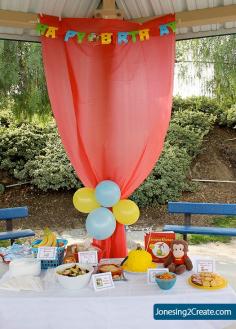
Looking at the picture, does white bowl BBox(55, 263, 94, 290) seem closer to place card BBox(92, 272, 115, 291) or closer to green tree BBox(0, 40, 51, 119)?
place card BBox(92, 272, 115, 291)

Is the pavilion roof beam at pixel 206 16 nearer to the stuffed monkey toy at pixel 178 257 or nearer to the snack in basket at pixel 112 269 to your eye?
the stuffed monkey toy at pixel 178 257

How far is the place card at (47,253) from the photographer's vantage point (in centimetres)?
268

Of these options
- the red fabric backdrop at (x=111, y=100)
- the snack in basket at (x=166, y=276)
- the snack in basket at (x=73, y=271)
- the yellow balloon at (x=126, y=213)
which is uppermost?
the red fabric backdrop at (x=111, y=100)

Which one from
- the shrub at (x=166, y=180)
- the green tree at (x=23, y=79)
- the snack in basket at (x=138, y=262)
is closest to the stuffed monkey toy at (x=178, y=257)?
the snack in basket at (x=138, y=262)

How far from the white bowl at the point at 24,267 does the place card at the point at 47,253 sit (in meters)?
0.06

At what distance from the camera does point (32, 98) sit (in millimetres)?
6320

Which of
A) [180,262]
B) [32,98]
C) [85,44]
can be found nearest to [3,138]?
[32,98]

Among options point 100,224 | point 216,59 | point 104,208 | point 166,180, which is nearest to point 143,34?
point 104,208

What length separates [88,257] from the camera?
9.06 ft

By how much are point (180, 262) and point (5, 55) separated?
4.62 m

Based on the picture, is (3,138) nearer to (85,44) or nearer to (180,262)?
(85,44)

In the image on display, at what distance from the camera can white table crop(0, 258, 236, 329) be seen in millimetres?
2275

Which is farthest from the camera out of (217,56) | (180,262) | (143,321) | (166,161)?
(166,161)

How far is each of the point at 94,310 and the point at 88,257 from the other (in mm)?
506
